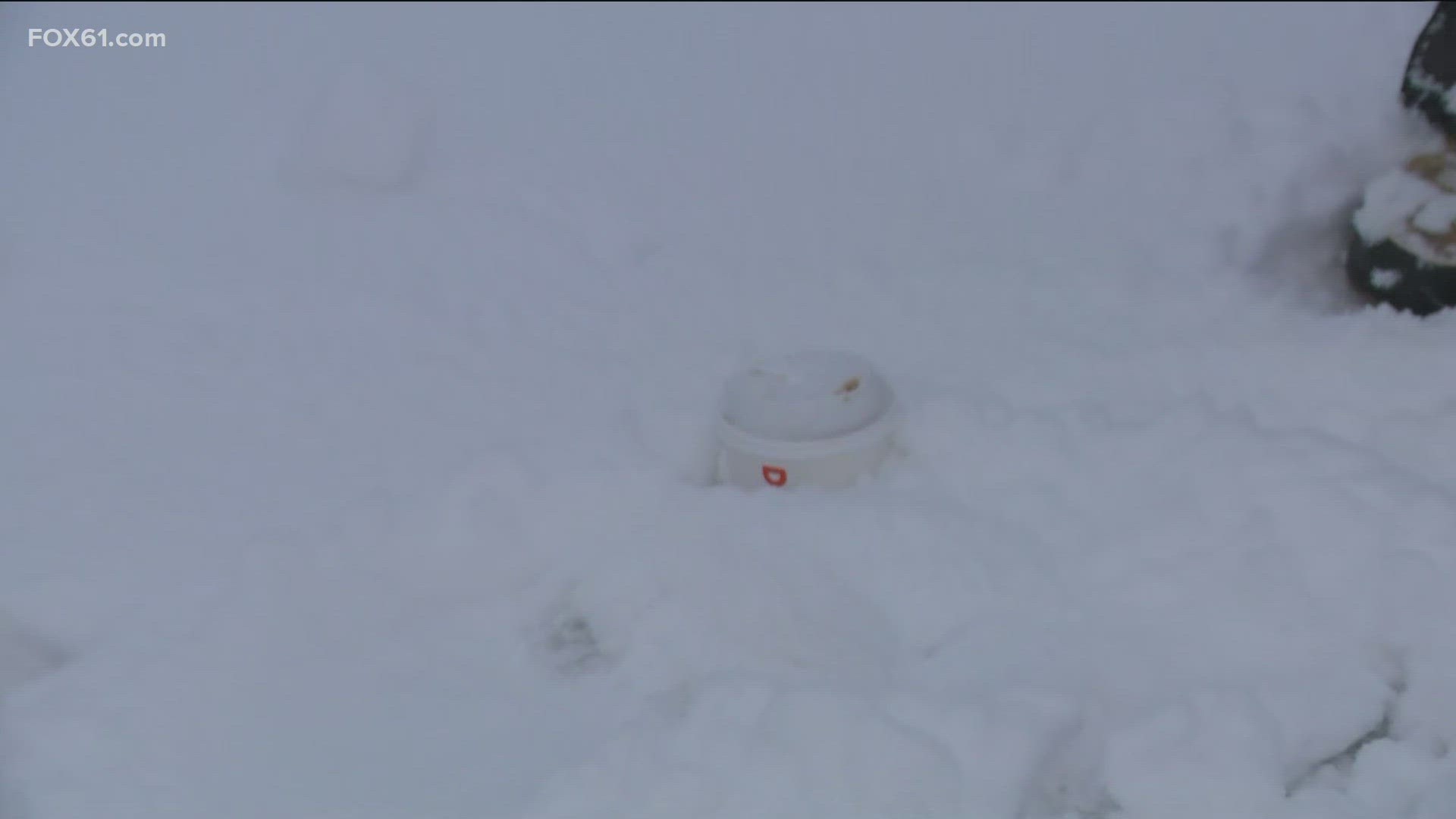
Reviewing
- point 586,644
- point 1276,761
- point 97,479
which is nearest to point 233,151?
point 97,479

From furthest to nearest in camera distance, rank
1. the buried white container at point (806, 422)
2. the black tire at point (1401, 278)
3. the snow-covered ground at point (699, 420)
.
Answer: the black tire at point (1401, 278), the buried white container at point (806, 422), the snow-covered ground at point (699, 420)

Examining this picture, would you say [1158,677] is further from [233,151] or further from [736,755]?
[233,151]

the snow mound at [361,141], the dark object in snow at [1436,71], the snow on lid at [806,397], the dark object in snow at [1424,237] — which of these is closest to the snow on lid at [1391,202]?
the dark object in snow at [1424,237]

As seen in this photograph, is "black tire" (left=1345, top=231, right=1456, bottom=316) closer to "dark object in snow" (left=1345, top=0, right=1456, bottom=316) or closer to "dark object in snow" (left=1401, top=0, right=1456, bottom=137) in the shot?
"dark object in snow" (left=1345, top=0, right=1456, bottom=316)

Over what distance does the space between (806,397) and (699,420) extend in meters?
0.29

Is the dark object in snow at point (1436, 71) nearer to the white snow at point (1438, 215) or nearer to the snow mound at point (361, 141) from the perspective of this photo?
the white snow at point (1438, 215)

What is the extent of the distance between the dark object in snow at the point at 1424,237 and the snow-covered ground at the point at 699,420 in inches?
2.9

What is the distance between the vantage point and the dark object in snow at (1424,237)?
2191 mm

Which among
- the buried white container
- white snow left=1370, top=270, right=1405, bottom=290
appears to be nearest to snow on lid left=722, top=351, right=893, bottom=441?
the buried white container

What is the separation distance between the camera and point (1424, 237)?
223cm

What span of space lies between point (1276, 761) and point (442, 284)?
181cm

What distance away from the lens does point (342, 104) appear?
111 inches

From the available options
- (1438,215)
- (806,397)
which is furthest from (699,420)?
(1438,215)

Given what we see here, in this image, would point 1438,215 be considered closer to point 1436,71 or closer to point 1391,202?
point 1391,202
